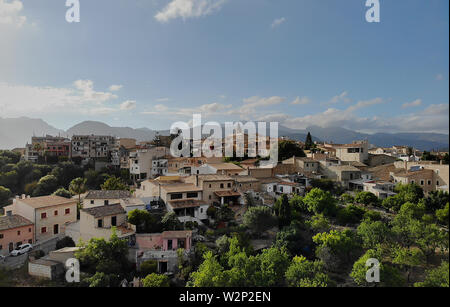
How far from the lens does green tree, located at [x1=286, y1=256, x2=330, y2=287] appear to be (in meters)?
5.31

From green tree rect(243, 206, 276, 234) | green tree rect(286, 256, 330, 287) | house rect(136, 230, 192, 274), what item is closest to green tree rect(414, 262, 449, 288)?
green tree rect(286, 256, 330, 287)

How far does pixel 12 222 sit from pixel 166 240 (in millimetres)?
5764

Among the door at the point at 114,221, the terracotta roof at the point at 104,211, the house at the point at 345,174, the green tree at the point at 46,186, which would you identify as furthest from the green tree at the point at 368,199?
the green tree at the point at 46,186

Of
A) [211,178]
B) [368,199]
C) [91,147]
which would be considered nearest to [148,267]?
[211,178]

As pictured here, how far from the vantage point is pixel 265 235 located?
839 cm

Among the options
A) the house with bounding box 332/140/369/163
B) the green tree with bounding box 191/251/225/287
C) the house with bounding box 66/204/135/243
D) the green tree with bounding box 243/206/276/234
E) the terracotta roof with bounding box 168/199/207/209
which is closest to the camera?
the green tree with bounding box 191/251/225/287

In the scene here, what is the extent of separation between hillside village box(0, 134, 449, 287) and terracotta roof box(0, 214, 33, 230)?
0.03m

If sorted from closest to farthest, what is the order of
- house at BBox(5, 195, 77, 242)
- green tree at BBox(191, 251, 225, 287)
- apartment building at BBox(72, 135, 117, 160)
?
green tree at BBox(191, 251, 225, 287)
house at BBox(5, 195, 77, 242)
apartment building at BBox(72, 135, 117, 160)

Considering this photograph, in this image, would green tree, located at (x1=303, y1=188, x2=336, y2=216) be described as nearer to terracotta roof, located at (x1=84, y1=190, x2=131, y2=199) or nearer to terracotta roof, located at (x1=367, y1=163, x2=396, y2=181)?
terracotta roof, located at (x1=367, y1=163, x2=396, y2=181)

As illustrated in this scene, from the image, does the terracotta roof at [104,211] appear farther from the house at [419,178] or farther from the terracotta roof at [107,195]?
the house at [419,178]

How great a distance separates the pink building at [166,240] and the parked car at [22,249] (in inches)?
158

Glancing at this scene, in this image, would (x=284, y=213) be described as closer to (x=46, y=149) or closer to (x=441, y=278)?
(x=441, y=278)
